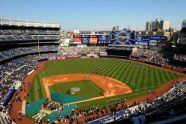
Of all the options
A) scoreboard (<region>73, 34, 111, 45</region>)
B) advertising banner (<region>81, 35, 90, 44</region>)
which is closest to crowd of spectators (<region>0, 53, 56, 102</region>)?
scoreboard (<region>73, 34, 111, 45</region>)

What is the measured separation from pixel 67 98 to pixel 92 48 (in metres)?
69.7

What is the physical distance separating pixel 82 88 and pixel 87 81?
5.90m

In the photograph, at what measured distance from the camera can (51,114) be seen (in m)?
32.2

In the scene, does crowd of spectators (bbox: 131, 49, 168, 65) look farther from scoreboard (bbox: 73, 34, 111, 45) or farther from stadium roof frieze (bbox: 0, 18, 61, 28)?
stadium roof frieze (bbox: 0, 18, 61, 28)

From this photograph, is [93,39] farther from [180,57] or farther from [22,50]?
[180,57]

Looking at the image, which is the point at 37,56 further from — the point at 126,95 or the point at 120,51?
the point at 126,95

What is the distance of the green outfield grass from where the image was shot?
41656mm

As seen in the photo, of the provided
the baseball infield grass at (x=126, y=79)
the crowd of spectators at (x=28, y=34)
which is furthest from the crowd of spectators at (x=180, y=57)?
the crowd of spectators at (x=28, y=34)

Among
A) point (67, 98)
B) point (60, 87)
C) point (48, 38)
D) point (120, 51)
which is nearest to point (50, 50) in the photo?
point (48, 38)

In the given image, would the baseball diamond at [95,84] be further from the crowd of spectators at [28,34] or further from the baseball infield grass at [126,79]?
the crowd of spectators at [28,34]

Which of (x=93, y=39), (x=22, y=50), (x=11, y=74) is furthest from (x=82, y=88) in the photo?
(x=93, y=39)

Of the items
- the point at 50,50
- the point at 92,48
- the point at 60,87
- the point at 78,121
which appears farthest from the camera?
the point at 92,48

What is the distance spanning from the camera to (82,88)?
4569cm

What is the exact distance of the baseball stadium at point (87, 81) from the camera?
3081 cm
